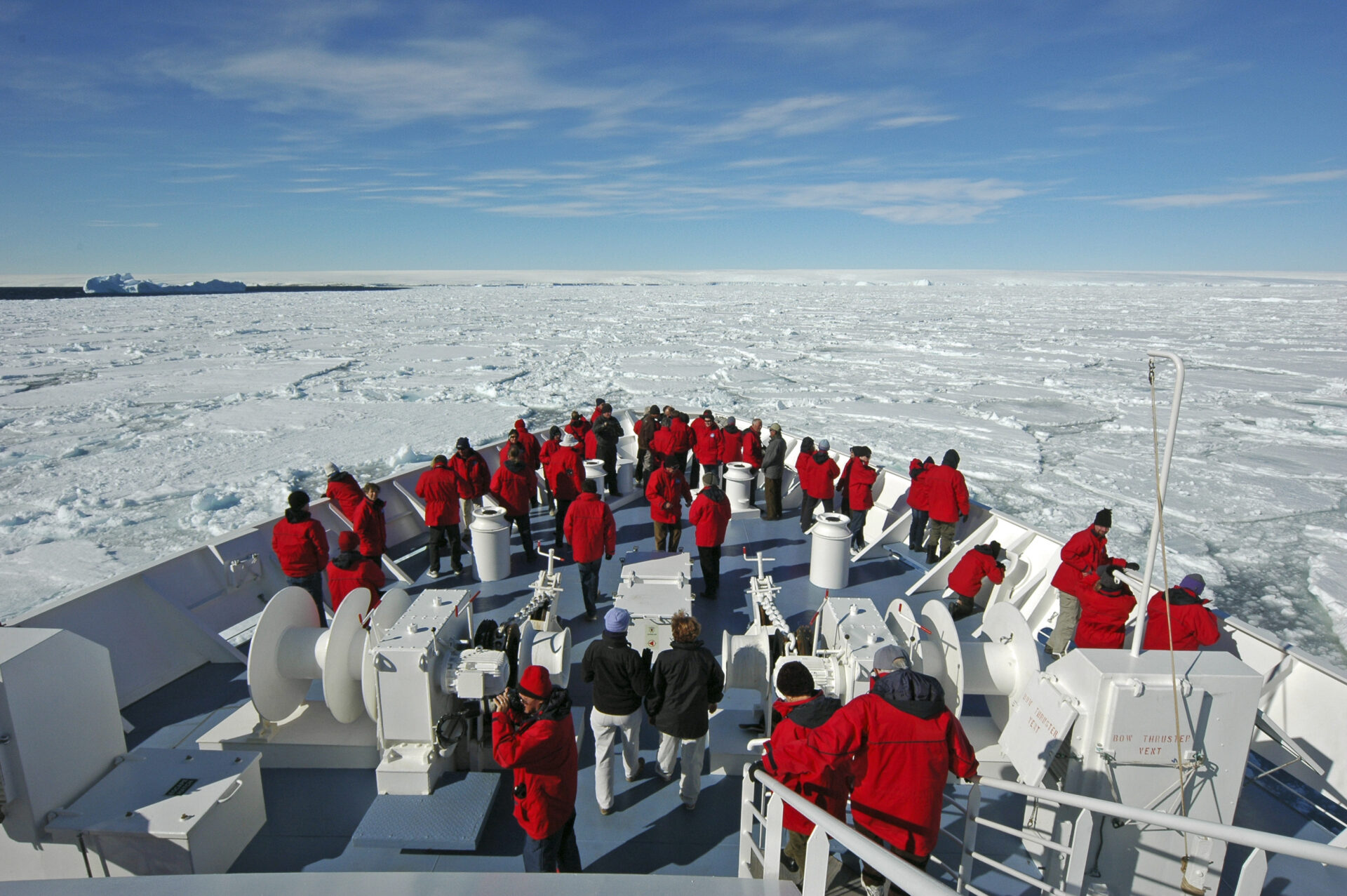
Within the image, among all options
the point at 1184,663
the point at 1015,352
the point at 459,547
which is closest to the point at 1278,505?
the point at 1184,663

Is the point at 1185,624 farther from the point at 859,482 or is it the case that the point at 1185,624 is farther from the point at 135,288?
the point at 135,288

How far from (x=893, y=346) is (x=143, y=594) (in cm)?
3380

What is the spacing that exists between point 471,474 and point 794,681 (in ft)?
18.0

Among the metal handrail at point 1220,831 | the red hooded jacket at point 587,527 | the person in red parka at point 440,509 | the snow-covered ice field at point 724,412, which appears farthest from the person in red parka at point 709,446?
the metal handrail at point 1220,831

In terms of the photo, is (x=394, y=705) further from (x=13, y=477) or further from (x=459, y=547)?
(x=13, y=477)

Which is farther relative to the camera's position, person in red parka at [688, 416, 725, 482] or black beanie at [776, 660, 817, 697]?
person in red parka at [688, 416, 725, 482]

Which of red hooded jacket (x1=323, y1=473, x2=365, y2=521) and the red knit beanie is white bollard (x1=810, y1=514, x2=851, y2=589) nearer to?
the red knit beanie

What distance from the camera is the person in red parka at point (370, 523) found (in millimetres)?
6414

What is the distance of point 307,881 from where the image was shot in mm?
2059

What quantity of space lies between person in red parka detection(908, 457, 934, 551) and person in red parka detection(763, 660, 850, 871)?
4.92 metres

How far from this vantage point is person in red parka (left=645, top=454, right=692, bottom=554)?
284 inches

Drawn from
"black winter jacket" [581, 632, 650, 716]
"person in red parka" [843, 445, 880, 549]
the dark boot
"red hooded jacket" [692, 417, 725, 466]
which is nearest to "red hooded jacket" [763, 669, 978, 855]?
"black winter jacket" [581, 632, 650, 716]

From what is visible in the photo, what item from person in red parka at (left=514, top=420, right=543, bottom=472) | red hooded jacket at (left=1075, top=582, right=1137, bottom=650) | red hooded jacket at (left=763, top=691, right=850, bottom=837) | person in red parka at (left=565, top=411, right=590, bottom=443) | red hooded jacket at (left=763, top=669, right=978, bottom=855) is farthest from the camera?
person in red parka at (left=565, top=411, right=590, bottom=443)

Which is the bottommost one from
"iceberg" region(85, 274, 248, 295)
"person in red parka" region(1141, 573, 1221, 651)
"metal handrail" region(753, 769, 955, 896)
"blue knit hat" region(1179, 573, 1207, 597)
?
"person in red parka" region(1141, 573, 1221, 651)
